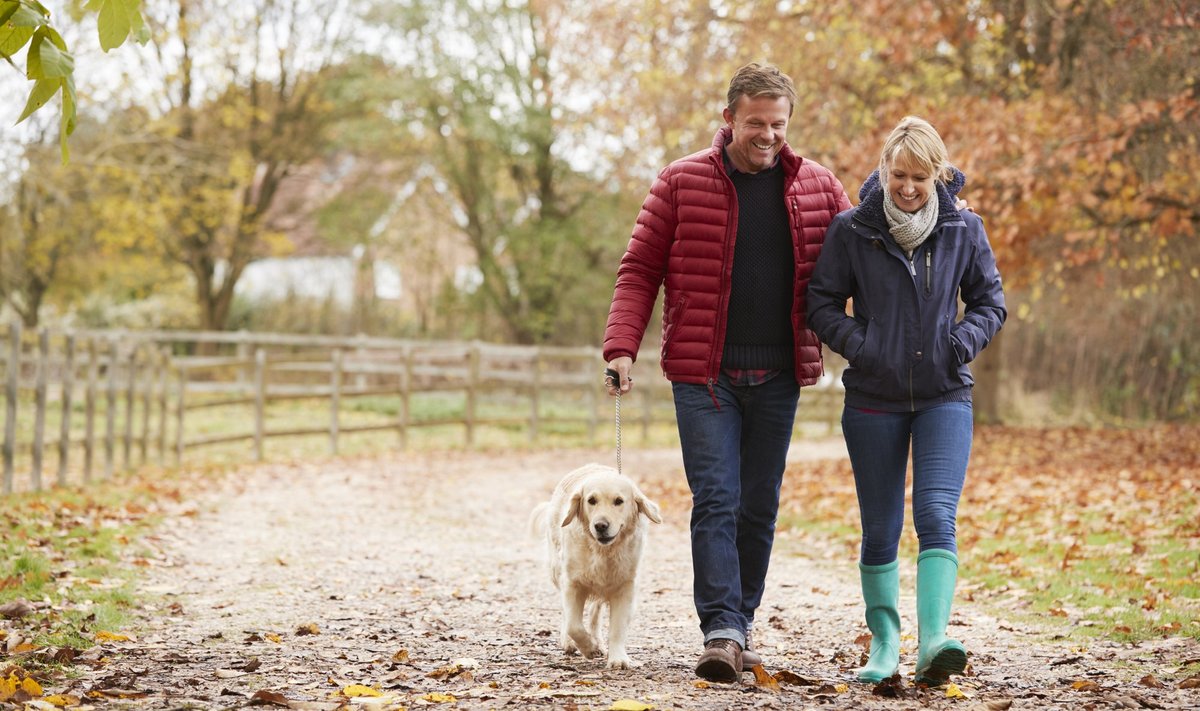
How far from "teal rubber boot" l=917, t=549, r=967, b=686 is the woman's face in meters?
1.17

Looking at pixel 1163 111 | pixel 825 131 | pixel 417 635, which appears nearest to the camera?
pixel 417 635

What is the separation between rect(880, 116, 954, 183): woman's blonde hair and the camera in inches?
158

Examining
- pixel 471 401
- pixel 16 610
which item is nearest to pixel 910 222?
pixel 16 610

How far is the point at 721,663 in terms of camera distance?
401 cm

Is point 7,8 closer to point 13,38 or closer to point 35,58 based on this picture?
point 13,38

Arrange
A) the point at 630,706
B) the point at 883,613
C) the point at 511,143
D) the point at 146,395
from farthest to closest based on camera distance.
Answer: the point at 511,143 < the point at 146,395 < the point at 883,613 < the point at 630,706

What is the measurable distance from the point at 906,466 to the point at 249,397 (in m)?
13.6

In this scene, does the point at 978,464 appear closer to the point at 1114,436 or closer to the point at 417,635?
the point at 1114,436

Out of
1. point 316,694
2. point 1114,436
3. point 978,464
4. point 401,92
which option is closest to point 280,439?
point 401,92

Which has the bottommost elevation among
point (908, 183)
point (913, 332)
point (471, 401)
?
point (471, 401)

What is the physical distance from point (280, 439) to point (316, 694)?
14.7 m

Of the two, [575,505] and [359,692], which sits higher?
[575,505]

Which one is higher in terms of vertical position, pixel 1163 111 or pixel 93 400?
pixel 1163 111

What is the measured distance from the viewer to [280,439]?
59.1 feet
